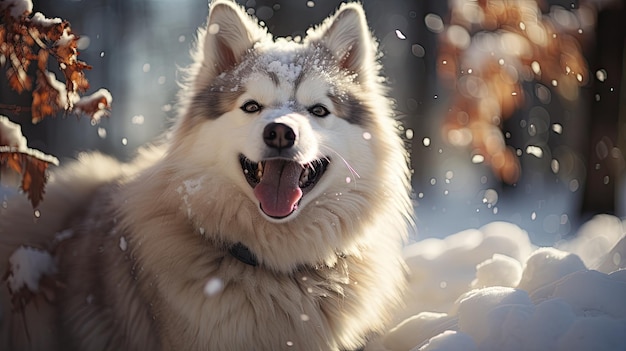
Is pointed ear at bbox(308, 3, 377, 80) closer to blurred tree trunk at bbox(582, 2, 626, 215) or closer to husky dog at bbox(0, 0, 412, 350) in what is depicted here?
husky dog at bbox(0, 0, 412, 350)

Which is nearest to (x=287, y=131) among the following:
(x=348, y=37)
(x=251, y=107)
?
(x=251, y=107)

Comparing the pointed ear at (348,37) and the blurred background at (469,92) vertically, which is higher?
the pointed ear at (348,37)

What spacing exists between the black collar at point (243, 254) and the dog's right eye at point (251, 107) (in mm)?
668

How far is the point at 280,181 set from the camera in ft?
9.15

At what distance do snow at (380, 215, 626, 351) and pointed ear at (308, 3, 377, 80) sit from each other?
55.8 inches

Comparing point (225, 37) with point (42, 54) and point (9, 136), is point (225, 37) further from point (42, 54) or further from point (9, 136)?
point (9, 136)

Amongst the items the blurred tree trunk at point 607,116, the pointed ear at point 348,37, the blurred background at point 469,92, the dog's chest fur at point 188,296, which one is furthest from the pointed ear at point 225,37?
the blurred tree trunk at point 607,116

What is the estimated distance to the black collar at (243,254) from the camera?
2850 mm

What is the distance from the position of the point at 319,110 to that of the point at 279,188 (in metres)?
0.50

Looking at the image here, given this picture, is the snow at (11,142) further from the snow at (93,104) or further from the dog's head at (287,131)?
the dog's head at (287,131)

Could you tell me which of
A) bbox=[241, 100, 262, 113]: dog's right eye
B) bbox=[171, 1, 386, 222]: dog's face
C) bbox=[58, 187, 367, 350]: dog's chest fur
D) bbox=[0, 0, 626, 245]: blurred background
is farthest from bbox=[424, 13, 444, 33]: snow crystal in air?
bbox=[58, 187, 367, 350]: dog's chest fur

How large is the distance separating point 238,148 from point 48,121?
1230cm

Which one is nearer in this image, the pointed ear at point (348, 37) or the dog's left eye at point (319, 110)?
the dog's left eye at point (319, 110)

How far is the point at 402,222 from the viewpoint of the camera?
336cm
